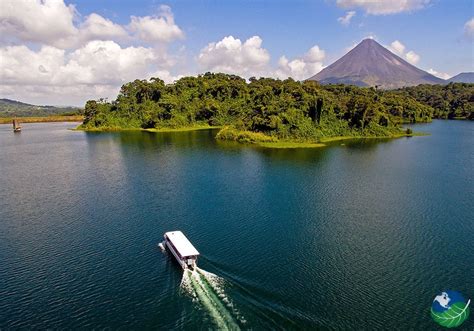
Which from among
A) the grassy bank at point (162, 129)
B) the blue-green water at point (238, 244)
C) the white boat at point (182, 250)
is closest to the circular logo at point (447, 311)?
the blue-green water at point (238, 244)

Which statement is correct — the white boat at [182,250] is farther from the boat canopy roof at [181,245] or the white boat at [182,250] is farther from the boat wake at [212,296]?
the boat wake at [212,296]

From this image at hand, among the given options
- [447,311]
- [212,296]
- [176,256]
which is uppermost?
[447,311]

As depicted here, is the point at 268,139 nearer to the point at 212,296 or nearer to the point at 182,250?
the point at 182,250

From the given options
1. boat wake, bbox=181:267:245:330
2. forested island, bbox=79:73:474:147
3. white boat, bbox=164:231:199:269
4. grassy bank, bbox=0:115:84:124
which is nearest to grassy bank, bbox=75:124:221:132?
forested island, bbox=79:73:474:147

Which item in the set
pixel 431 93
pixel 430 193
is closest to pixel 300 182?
pixel 430 193

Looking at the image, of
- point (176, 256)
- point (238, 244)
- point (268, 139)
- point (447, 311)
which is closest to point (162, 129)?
point (268, 139)

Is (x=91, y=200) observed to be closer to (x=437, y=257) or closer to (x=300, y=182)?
(x=300, y=182)
